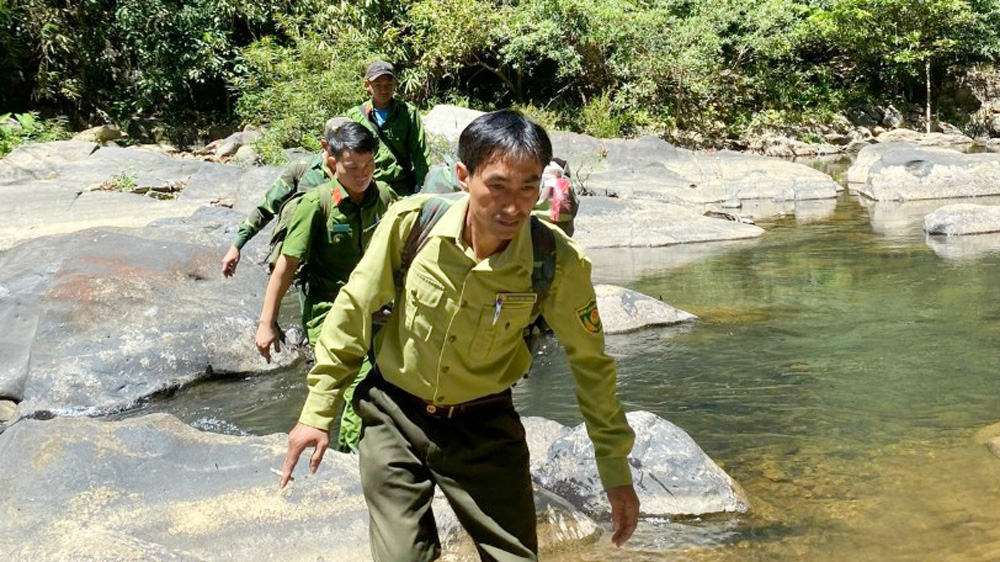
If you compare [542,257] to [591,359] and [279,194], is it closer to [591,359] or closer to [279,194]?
[591,359]

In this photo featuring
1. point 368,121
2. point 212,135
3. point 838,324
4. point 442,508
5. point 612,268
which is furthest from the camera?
point 212,135

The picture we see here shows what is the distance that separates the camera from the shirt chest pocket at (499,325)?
2268 mm

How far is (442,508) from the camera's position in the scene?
3.66 metres

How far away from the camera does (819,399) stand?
18.1 feet

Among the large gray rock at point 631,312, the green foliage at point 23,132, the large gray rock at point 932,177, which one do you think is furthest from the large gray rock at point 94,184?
the large gray rock at point 932,177

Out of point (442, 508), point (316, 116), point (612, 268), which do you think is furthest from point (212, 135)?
point (442, 508)

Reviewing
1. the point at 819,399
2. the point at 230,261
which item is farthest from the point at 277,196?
the point at 819,399

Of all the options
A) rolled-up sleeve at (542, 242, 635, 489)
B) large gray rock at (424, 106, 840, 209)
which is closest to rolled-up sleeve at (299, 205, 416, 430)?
rolled-up sleeve at (542, 242, 635, 489)

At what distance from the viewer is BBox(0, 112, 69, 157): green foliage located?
18.0 meters

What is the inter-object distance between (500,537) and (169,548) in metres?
1.45

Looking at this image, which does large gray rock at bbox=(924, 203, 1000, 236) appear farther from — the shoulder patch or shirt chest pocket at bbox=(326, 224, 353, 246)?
the shoulder patch

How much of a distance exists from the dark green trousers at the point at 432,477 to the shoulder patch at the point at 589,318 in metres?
0.33

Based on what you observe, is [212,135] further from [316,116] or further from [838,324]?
[838,324]

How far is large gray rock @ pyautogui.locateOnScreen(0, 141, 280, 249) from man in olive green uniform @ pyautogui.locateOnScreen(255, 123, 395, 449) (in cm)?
745
